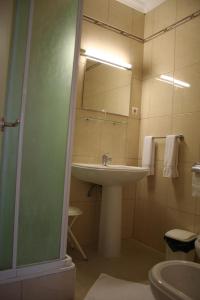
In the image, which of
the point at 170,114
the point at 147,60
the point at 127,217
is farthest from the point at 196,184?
the point at 147,60

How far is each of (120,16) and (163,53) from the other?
24.5 inches

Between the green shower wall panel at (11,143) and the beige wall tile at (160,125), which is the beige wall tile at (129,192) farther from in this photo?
the green shower wall panel at (11,143)

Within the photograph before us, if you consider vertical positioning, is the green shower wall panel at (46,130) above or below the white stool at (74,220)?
above

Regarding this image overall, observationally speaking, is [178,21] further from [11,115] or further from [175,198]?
[11,115]

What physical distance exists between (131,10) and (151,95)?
974mm

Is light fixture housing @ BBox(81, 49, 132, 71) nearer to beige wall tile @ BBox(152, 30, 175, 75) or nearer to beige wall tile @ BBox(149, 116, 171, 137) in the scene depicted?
beige wall tile @ BBox(152, 30, 175, 75)

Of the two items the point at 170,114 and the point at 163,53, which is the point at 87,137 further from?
the point at 163,53

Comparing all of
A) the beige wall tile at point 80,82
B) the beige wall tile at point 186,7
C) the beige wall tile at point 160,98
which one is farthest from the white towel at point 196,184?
the beige wall tile at point 186,7

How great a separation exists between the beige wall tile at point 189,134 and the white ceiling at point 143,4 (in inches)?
52.1

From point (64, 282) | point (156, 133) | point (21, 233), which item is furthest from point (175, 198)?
point (21, 233)

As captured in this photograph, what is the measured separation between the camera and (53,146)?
150cm

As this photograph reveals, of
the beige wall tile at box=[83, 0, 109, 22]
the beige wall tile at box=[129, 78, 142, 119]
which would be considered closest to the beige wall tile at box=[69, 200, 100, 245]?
the beige wall tile at box=[129, 78, 142, 119]

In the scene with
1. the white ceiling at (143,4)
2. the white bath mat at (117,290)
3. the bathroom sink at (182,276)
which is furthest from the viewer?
the white ceiling at (143,4)

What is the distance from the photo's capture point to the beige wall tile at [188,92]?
2223mm
